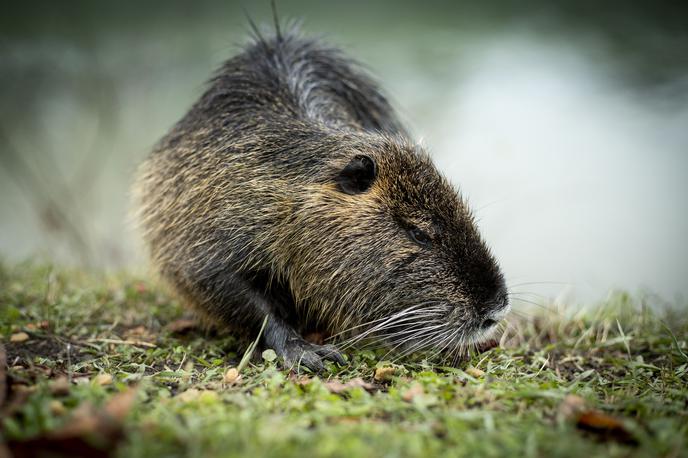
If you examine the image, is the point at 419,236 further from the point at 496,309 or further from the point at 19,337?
the point at 19,337

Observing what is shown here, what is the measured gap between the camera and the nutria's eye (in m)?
3.20

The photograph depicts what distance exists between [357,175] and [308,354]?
987 mm

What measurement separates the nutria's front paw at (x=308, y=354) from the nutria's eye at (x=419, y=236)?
698 millimetres

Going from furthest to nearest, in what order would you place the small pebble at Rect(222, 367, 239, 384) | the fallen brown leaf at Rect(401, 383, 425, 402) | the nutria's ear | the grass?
the nutria's ear → the small pebble at Rect(222, 367, 239, 384) → the fallen brown leaf at Rect(401, 383, 425, 402) → the grass

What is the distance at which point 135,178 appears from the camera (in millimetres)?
4660

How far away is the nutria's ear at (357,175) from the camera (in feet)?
10.9

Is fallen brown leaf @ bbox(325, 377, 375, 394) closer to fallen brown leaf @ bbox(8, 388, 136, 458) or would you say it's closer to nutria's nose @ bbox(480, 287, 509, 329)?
nutria's nose @ bbox(480, 287, 509, 329)

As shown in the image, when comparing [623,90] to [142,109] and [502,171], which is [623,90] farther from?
[142,109]

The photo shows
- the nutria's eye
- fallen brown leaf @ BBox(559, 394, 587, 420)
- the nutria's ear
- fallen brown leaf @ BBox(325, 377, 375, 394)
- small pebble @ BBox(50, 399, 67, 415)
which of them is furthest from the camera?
the nutria's ear

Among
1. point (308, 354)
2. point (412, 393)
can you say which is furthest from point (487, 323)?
point (308, 354)

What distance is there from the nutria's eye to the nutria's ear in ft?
1.18

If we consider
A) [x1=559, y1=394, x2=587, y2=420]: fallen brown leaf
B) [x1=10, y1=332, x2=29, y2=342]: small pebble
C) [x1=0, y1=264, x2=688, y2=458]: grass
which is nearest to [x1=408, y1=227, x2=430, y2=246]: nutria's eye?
[x1=0, y1=264, x2=688, y2=458]: grass

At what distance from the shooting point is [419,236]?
3215mm

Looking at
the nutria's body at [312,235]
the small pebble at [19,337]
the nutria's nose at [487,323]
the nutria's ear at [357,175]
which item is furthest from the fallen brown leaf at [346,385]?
the small pebble at [19,337]
